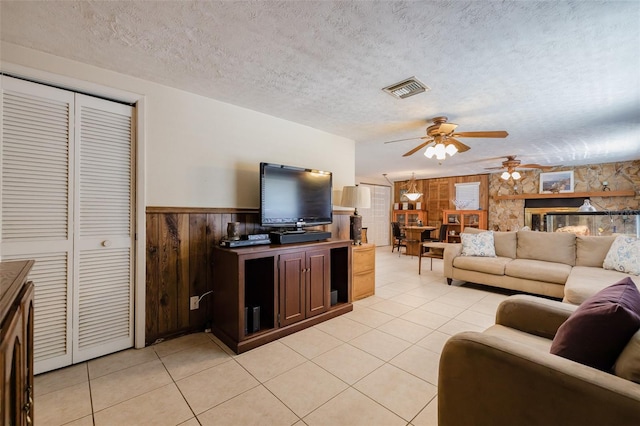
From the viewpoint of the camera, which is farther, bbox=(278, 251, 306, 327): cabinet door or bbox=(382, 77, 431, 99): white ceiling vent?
bbox=(278, 251, 306, 327): cabinet door

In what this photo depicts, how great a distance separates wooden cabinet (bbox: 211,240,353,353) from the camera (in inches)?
89.1

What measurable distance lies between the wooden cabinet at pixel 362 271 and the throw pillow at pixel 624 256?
113 inches

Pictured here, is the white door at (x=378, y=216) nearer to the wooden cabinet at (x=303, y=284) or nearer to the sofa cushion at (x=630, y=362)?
the wooden cabinet at (x=303, y=284)

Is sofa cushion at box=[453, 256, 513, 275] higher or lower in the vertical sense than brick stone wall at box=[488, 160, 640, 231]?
lower

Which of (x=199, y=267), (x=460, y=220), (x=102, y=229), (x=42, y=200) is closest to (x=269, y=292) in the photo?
(x=199, y=267)

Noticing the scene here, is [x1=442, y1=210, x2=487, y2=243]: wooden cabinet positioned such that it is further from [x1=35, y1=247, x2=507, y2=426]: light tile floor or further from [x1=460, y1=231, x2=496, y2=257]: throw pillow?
[x1=35, y1=247, x2=507, y2=426]: light tile floor

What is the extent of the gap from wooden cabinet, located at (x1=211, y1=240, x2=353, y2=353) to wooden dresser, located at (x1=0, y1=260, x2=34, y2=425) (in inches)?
49.4

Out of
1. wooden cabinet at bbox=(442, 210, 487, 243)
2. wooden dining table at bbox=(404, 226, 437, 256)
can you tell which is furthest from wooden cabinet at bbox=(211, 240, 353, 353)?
wooden cabinet at bbox=(442, 210, 487, 243)

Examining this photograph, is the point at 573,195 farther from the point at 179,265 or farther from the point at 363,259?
the point at 179,265

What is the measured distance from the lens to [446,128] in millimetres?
3143

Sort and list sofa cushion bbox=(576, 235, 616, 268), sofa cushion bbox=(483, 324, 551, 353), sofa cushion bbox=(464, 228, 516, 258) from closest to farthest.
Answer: sofa cushion bbox=(483, 324, 551, 353), sofa cushion bbox=(576, 235, 616, 268), sofa cushion bbox=(464, 228, 516, 258)

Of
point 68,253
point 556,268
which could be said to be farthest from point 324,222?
point 556,268

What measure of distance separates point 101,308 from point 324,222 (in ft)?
7.20

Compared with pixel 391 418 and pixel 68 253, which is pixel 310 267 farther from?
pixel 68 253
